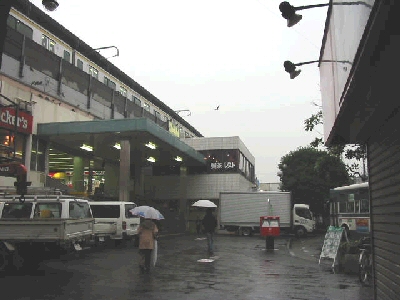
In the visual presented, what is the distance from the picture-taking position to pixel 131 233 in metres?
20.7

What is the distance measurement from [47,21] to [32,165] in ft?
40.1

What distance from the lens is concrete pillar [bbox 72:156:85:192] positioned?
30.7 meters

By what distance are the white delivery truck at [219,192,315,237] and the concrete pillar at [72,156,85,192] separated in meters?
10.6

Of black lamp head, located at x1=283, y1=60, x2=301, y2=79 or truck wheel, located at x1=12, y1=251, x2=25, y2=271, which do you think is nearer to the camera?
black lamp head, located at x1=283, y1=60, x2=301, y2=79

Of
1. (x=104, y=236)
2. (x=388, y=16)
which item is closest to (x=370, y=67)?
(x=388, y=16)

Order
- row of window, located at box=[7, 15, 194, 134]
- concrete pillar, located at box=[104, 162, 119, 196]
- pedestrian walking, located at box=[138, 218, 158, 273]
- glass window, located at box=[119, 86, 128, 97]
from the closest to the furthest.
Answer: pedestrian walking, located at box=[138, 218, 158, 273], row of window, located at box=[7, 15, 194, 134], concrete pillar, located at box=[104, 162, 119, 196], glass window, located at box=[119, 86, 128, 97]

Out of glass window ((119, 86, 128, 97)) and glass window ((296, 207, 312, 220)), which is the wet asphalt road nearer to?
glass window ((296, 207, 312, 220))

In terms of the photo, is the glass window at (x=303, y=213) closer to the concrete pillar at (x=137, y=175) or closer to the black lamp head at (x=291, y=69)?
the concrete pillar at (x=137, y=175)

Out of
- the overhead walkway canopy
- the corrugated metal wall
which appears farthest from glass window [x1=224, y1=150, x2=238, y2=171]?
the corrugated metal wall

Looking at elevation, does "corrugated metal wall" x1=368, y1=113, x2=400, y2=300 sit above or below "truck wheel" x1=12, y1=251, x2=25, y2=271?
above

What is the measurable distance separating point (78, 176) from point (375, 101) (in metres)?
28.7

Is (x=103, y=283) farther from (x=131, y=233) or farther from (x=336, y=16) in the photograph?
(x=131, y=233)

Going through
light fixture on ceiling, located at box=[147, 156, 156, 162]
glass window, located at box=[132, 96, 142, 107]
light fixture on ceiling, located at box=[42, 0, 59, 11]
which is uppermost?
glass window, located at box=[132, 96, 142, 107]

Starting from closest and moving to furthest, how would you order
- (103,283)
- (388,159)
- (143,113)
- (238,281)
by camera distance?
(388,159) < (103,283) < (238,281) < (143,113)
